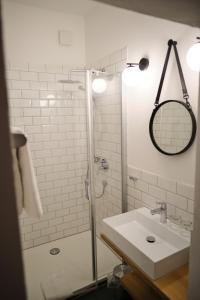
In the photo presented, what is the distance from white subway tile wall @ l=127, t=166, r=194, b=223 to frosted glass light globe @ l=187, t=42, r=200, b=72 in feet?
2.65

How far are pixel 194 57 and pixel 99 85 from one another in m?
1.11

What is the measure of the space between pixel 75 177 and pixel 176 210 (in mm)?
1535

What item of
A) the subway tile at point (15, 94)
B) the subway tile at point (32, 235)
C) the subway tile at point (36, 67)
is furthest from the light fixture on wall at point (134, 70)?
the subway tile at point (32, 235)

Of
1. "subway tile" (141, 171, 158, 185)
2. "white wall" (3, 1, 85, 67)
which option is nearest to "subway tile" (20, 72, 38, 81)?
"white wall" (3, 1, 85, 67)

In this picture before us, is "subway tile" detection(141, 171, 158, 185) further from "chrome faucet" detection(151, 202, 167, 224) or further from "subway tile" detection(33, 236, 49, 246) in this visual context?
"subway tile" detection(33, 236, 49, 246)

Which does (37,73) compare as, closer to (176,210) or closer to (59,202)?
(59,202)

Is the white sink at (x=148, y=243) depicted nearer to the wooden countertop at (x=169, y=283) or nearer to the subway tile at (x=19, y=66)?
the wooden countertop at (x=169, y=283)

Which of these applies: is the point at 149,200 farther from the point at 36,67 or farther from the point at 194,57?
the point at 36,67

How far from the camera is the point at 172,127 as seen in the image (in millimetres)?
1599

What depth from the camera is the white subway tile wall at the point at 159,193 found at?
5.04 ft

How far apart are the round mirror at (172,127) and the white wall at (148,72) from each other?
6 cm

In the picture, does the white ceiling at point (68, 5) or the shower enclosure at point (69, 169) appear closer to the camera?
the shower enclosure at point (69, 169)

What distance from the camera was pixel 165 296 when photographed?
1.19 m

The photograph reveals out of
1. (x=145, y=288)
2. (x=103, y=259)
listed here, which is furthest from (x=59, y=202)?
(x=145, y=288)
